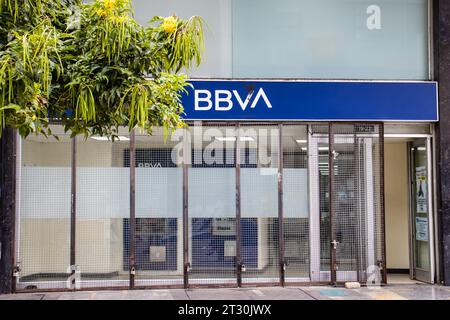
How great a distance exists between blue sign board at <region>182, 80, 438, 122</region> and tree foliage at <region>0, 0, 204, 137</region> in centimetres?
410

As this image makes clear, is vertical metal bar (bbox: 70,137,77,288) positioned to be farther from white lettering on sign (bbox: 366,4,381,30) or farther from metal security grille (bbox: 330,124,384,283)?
white lettering on sign (bbox: 366,4,381,30)

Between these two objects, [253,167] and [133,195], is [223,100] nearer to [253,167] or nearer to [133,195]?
[253,167]

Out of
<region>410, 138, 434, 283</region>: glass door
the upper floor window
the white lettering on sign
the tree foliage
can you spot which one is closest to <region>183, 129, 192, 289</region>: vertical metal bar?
the upper floor window

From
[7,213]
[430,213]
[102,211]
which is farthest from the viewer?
[430,213]

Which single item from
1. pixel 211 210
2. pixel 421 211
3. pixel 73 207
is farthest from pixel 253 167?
pixel 421 211

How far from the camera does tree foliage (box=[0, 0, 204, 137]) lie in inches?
219

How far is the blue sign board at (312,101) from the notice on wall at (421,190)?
1.11m

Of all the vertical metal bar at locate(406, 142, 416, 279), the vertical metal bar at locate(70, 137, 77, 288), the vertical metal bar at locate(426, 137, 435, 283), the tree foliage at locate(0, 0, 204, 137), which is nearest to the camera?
the tree foliage at locate(0, 0, 204, 137)

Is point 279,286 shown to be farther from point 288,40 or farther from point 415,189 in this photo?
point 288,40

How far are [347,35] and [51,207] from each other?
622 cm

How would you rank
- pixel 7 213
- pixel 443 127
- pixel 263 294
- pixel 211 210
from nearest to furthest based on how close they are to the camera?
pixel 263 294
pixel 7 213
pixel 211 210
pixel 443 127

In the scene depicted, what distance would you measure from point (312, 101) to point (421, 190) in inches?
112

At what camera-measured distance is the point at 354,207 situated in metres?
11.2
